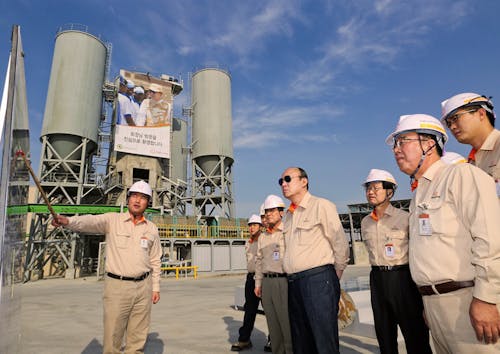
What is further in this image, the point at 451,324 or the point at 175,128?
the point at 175,128

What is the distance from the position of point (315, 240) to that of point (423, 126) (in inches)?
55.8

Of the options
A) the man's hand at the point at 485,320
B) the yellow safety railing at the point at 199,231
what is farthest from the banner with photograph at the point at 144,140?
the man's hand at the point at 485,320

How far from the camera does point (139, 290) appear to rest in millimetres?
3664

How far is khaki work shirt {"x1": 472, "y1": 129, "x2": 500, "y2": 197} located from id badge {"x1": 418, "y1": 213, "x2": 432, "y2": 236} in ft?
2.11

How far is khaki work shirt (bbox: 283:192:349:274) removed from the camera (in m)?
3.00

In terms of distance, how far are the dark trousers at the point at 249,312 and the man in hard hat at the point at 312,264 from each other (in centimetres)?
199

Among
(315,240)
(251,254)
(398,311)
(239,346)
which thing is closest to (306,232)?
(315,240)

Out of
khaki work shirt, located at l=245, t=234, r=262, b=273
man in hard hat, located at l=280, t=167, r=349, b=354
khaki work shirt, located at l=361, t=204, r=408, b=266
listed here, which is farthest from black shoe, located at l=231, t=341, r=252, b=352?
khaki work shirt, located at l=361, t=204, r=408, b=266

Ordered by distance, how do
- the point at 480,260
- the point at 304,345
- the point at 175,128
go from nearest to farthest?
the point at 480,260, the point at 304,345, the point at 175,128

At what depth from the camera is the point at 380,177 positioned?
158 inches

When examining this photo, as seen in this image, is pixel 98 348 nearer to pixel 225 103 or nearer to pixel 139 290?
pixel 139 290

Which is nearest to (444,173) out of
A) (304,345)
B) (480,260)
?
(480,260)

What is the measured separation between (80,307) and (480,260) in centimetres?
1011

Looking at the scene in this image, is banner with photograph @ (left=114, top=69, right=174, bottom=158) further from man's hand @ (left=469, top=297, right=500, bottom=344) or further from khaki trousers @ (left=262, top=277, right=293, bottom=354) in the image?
man's hand @ (left=469, top=297, right=500, bottom=344)
